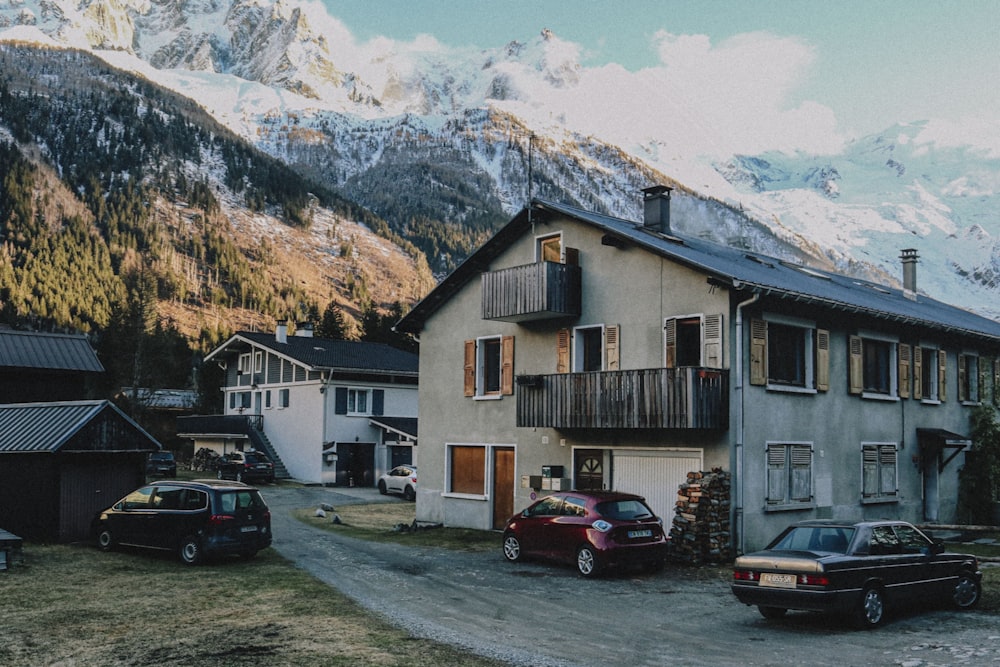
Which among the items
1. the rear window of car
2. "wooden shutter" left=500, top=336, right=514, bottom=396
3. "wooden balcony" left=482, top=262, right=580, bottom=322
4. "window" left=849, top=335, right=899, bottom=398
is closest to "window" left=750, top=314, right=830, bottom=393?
"window" left=849, top=335, right=899, bottom=398

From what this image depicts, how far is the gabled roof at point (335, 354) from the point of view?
50.6m

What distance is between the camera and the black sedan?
13.2m

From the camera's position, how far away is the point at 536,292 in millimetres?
25281

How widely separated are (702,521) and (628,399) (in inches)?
130

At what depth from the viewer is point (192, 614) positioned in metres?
14.8

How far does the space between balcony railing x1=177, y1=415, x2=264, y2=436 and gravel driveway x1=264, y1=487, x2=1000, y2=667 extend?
108 ft

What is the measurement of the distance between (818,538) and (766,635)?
1.71 meters

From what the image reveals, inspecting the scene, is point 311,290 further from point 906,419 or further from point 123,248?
point 906,419

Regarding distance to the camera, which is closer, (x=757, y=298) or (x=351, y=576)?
(x=351, y=576)

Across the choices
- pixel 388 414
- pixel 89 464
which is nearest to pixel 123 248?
pixel 388 414

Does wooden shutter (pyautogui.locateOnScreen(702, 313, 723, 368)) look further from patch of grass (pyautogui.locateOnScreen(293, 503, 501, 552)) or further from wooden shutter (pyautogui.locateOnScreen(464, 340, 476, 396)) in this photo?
wooden shutter (pyautogui.locateOnScreen(464, 340, 476, 396))

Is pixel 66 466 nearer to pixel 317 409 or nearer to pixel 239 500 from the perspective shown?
pixel 239 500

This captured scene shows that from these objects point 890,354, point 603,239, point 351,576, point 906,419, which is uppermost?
point 603,239

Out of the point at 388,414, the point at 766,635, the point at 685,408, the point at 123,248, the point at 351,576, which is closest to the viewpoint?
the point at 766,635
